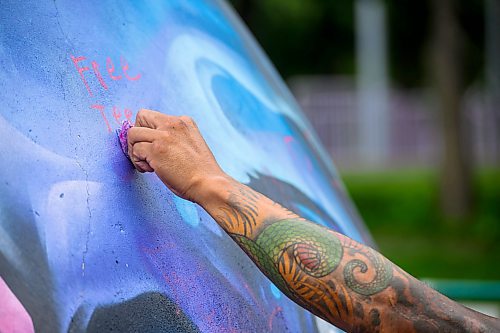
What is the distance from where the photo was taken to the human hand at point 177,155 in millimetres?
1673

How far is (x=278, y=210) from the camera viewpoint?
5.61 feet

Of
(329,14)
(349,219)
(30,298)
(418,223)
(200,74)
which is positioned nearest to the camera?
(30,298)

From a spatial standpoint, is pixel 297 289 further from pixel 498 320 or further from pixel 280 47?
pixel 280 47

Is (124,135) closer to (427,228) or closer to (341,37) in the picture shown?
(427,228)

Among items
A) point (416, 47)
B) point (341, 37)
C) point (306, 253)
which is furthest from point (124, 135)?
point (341, 37)

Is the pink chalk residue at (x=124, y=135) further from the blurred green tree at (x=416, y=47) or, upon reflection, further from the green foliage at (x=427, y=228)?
the blurred green tree at (x=416, y=47)

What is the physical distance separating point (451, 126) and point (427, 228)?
4.26ft

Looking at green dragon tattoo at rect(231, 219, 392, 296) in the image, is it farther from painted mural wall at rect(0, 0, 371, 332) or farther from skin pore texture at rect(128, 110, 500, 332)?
painted mural wall at rect(0, 0, 371, 332)

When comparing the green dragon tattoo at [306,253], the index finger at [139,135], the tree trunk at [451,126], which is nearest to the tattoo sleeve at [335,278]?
the green dragon tattoo at [306,253]

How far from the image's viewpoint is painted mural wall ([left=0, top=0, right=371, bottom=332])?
1.57 metres

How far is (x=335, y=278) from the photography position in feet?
5.36

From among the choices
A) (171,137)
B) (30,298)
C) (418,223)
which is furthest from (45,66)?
(418,223)

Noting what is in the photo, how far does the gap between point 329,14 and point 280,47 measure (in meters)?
1.51

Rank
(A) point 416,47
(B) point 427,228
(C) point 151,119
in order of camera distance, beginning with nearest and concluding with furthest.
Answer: (C) point 151,119, (B) point 427,228, (A) point 416,47
